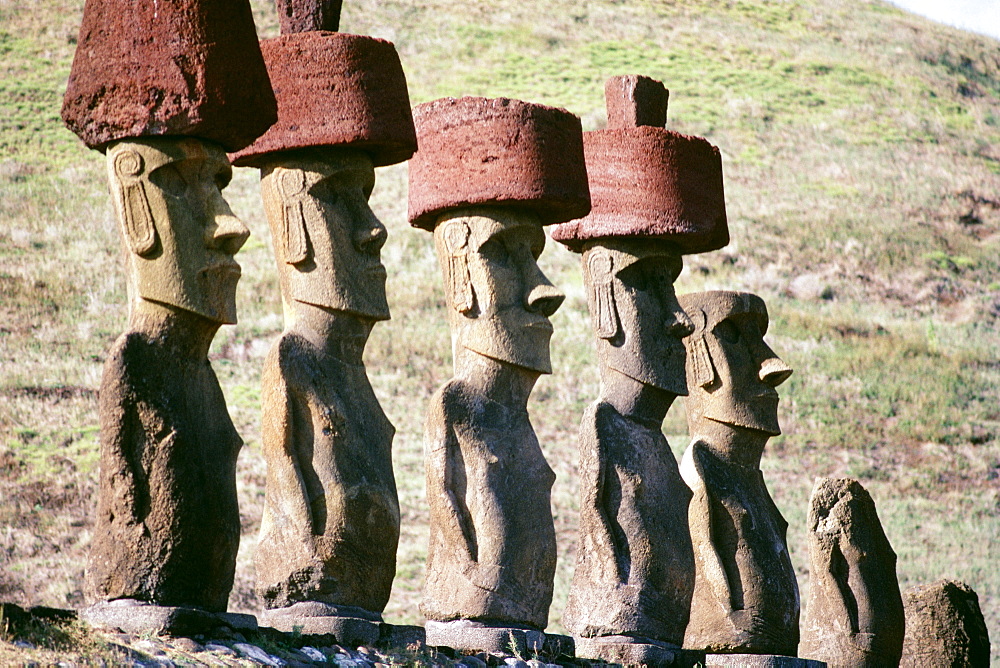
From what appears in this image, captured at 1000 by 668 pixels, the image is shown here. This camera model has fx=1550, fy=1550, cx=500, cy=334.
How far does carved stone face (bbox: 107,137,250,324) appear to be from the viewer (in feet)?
23.2

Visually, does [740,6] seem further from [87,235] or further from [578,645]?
[578,645]

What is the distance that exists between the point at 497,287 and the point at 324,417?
5.04 ft

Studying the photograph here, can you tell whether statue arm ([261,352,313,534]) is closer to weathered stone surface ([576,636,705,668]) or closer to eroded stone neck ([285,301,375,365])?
eroded stone neck ([285,301,375,365])

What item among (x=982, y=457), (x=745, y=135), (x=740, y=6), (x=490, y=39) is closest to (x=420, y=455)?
(x=982, y=457)

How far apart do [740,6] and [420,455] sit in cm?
2131

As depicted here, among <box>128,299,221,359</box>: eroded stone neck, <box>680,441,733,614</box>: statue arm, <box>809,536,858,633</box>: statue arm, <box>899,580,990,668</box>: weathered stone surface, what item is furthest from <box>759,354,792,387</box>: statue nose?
<box>128,299,221,359</box>: eroded stone neck

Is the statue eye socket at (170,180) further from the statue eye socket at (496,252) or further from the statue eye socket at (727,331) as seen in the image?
the statue eye socket at (727,331)

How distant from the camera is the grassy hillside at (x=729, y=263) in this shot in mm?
18250

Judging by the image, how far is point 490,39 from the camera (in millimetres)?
33219

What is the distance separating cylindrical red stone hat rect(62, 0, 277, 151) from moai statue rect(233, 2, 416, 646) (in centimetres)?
104

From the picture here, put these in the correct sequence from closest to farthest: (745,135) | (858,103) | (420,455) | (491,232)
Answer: (491,232), (420,455), (745,135), (858,103)

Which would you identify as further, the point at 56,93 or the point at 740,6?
the point at 740,6

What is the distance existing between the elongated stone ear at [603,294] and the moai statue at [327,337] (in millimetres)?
1857

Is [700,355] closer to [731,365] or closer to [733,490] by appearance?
[731,365]
